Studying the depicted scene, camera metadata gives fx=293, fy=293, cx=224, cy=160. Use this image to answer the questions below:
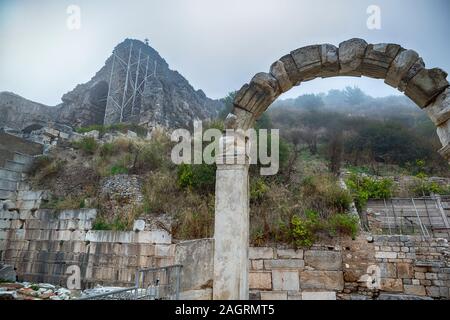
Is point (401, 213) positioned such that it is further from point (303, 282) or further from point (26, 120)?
point (26, 120)

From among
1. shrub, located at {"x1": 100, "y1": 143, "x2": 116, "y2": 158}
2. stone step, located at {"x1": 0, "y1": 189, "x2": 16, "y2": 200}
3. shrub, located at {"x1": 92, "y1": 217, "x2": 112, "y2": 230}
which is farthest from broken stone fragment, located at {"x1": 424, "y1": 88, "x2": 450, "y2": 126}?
stone step, located at {"x1": 0, "y1": 189, "x2": 16, "y2": 200}

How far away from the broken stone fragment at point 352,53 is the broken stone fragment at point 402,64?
16.0 inches

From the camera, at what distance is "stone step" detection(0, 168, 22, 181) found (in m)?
10.8

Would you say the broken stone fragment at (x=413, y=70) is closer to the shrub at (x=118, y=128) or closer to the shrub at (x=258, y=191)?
the shrub at (x=258, y=191)

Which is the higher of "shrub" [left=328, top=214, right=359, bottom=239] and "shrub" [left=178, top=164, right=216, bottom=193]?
"shrub" [left=178, top=164, right=216, bottom=193]

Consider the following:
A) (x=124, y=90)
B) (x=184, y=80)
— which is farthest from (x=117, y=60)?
(x=184, y=80)

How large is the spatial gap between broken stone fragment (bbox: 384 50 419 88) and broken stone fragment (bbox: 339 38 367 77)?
1.34 feet

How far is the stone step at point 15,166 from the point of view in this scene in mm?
11102

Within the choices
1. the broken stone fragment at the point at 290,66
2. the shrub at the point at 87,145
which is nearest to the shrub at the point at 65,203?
the shrub at the point at 87,145

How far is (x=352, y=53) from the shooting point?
3.95 meters

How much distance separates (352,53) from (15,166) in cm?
1239

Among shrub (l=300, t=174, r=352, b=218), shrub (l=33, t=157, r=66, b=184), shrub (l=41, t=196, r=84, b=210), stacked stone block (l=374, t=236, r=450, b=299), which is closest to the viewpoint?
stacked stone block (l=374, t=236, r=450, b=299)

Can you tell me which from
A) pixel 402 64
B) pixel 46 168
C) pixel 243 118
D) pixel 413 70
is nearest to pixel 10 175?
pixel 46 168

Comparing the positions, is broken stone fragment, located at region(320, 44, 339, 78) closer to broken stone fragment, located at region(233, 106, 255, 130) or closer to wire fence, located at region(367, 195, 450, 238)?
broken stone fragment, located at region(233, 106, 255, 130)
